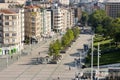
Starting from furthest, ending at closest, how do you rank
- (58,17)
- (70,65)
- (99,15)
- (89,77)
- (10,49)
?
1. (99,15)
2. (58,17)
3. (10,49)
4. (70,65)
5. (89,77)

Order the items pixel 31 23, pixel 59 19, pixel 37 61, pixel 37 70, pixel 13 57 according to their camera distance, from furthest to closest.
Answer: pixel 59 19
pixel 31 23
pixel 13 57
pixel 37 61
pixel 37 70

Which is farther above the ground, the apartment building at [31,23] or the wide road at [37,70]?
the apartment building at [31,23]

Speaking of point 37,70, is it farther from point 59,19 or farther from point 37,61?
point 59,19

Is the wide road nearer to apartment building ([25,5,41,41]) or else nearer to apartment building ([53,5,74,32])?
apartment building ([25,5,41,41])

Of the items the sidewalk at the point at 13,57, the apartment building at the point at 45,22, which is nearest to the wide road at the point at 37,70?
the sidewalk at the point at 13,57

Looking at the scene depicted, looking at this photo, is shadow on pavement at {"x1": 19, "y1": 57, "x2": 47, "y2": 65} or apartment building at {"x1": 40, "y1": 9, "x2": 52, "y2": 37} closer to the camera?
shadow on pavement at {"x1": 19, "y1": 57, "x2": 47, "y2": 65}

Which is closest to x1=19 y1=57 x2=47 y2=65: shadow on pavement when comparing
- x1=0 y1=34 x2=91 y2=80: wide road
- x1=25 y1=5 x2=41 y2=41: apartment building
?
x1=0 y1=34 x2=91 y2=80: wide road

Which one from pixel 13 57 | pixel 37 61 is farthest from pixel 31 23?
pixel 37 61

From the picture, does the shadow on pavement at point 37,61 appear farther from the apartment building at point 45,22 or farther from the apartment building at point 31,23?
the apartment building at point 45,22

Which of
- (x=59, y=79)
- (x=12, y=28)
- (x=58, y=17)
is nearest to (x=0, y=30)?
(x=12, y=28)

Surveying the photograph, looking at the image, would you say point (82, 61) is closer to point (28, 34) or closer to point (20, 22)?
point (20, 22)

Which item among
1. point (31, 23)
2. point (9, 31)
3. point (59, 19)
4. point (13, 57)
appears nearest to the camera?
point (13, 57)
